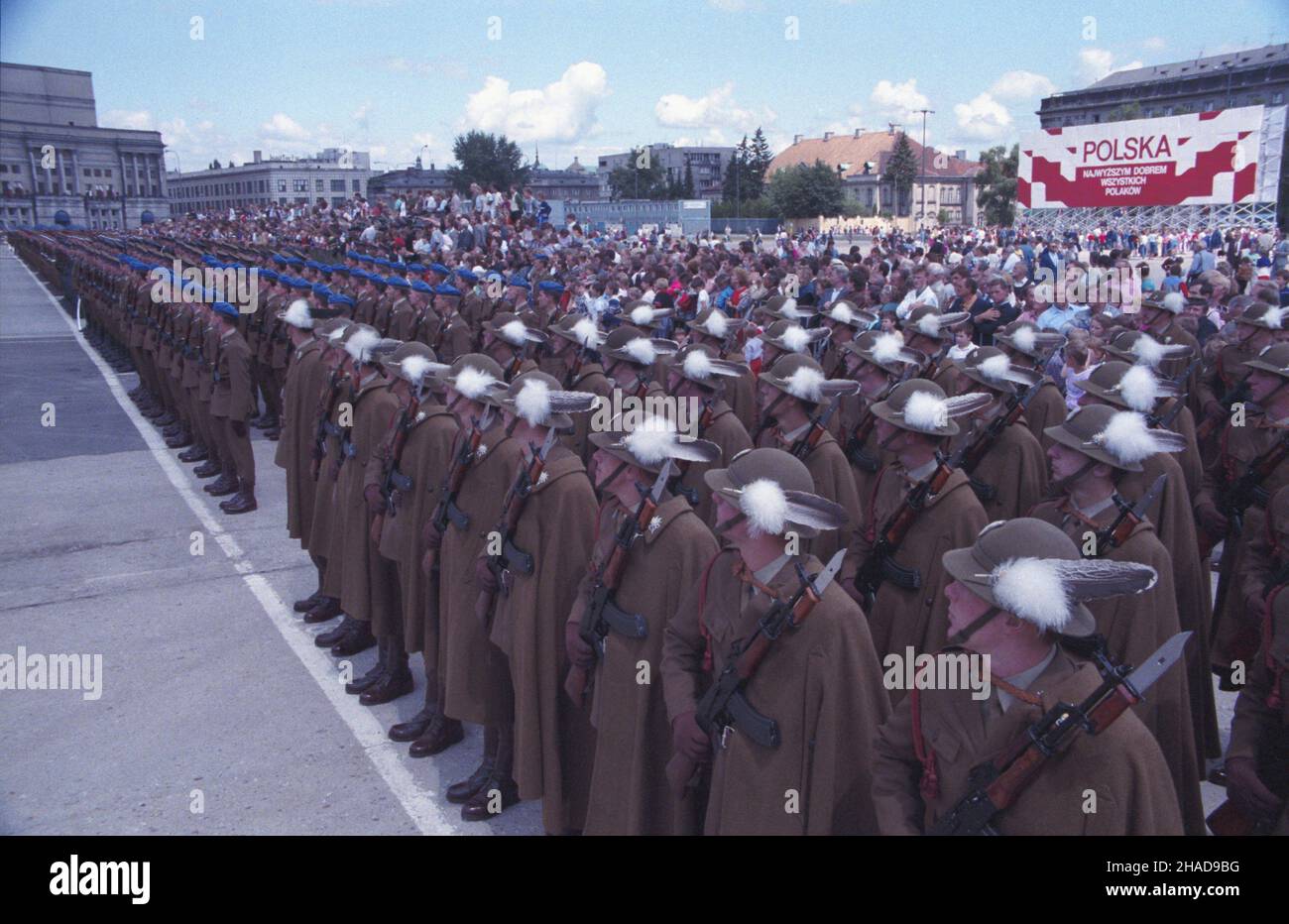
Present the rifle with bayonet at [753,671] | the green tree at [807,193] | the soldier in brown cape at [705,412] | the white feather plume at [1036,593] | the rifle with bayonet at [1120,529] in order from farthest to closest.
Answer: the green tree at [807,193] → the soldier in brown cape at [705,412] → the rifle with bayonet at [1120,529] → the rifle with bayonet at [753,671] → the white feather plume at [1036,593]

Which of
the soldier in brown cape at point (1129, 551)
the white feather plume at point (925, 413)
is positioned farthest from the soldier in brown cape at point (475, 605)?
the soldier in brown cape at point (1129, 551)

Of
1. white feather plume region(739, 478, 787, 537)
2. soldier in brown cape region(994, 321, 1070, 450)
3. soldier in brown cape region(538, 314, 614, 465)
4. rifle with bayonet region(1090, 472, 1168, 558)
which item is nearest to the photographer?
white feather plume region(739, 478, 787, 537)

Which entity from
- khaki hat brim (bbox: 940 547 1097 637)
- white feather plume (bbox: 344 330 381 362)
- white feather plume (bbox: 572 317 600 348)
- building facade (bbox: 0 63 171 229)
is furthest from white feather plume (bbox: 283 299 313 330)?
building facade (bbox: 0 63 171 229)

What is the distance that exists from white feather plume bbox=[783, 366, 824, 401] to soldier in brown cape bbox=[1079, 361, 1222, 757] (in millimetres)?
1614

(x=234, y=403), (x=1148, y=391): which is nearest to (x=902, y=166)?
(x=234, y=403)

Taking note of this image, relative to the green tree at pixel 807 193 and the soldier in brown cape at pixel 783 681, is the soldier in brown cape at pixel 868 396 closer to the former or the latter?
the soldier in brown cape at pixel 783 681

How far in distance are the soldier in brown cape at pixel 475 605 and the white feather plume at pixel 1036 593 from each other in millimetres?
2971

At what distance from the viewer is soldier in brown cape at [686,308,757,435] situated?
8.20 meters

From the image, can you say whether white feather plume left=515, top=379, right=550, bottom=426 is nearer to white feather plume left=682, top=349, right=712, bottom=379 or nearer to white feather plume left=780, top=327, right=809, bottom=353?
white feather plume left=682, top=349, right=712, bottom=379

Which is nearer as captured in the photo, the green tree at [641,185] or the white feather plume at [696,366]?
the white feather plume at [696,366]

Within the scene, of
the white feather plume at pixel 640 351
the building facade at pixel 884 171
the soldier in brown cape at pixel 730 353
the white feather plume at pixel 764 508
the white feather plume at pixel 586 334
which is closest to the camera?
the white feather plume at pixel 764 508

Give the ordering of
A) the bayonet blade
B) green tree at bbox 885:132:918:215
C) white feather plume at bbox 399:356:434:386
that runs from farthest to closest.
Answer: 1. green tree at bbox 885:132:918:215
2. white feather plume at bbox 399:356:434:386
3. the bayonet blade

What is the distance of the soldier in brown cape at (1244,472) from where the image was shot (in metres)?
4.99
